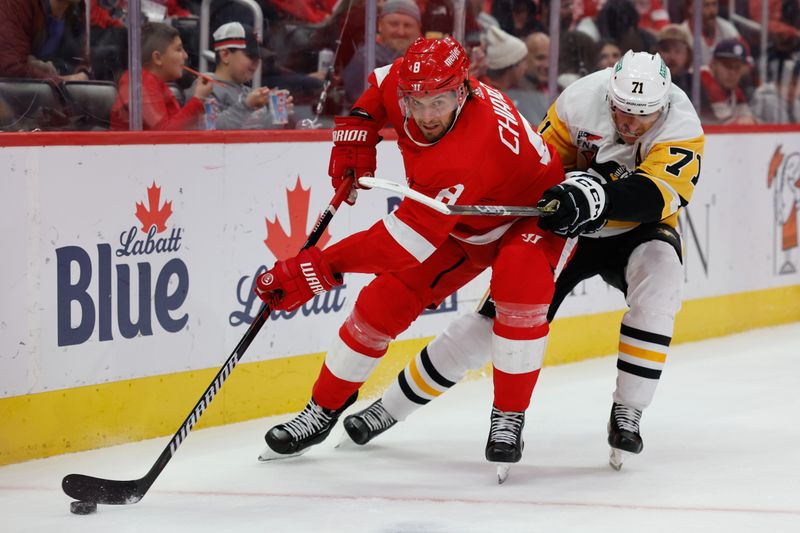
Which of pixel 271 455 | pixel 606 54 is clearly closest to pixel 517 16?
pixel 606 54

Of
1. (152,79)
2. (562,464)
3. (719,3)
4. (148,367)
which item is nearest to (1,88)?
(152,79)

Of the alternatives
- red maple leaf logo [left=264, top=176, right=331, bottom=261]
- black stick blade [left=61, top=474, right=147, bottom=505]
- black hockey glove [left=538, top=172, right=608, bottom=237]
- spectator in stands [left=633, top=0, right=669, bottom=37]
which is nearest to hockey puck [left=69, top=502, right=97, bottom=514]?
black stick blade [left=61, top=474, right=147, bottom=505]

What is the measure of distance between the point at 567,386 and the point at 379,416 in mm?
1262

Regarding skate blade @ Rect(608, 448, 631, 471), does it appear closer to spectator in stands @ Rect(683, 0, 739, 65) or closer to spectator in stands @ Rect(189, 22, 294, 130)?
spectator in stands @ Rect(189, 22, 294, 130)

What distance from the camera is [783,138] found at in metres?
6.43

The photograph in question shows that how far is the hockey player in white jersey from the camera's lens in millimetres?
3336

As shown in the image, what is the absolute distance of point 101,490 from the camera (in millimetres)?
3084

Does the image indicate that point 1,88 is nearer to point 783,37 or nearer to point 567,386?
point 567,386

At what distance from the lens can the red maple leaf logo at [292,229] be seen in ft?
14.1

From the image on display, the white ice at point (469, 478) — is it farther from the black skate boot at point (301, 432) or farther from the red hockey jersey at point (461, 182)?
the red hockey jersey at point (461, 182)

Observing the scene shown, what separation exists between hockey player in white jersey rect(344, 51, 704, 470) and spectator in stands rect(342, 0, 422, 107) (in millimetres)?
1142

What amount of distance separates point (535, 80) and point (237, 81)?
159cm

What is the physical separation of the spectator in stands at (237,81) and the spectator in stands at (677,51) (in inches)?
91.1

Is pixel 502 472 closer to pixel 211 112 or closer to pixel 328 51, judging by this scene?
pixel 211 112
